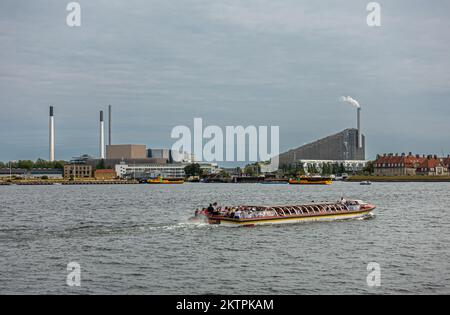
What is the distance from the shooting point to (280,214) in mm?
61594

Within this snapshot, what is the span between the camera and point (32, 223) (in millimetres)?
64812

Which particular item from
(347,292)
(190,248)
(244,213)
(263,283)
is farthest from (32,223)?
(347,292)

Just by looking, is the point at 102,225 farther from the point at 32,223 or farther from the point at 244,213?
the point at 244,213

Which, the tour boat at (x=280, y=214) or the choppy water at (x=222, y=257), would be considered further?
the tour boat at (x=280, y=214)

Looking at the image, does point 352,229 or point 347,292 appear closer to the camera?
point 347,292

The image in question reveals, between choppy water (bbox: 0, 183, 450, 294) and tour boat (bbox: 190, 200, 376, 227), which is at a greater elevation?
tour boat (bbox: 190, 200, 376, 227)

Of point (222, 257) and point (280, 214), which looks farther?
point (280, 214)

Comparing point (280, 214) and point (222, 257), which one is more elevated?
point (280, 214)

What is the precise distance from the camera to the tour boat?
57.8m

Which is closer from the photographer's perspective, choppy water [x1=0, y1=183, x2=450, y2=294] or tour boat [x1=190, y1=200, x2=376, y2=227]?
choppy water [x1=0, y1=183, x2=450, y2=294]

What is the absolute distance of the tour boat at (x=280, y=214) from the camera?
57.8 m

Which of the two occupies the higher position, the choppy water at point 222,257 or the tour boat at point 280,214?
the tour boat at point 280,214
